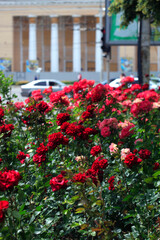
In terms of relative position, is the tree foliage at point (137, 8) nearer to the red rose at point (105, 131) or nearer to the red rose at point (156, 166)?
the red rose at point (105, 131)

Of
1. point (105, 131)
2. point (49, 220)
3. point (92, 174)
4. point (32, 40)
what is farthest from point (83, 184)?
point (32, 40)

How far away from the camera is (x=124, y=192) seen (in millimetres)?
2867

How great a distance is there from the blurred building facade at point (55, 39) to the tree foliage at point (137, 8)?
142ft

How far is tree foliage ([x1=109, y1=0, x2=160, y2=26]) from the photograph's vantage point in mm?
6454

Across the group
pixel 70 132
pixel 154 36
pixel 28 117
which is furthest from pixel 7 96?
pixel 154 36

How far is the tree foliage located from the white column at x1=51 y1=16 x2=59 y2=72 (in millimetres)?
46326

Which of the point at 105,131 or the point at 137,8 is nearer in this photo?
the point at 105,131

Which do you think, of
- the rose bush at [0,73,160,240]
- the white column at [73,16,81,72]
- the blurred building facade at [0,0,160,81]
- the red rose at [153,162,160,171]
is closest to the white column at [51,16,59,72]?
the blurred building facade at [0,0,160,81]

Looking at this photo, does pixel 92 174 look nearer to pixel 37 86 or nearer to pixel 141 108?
pixel 141 108

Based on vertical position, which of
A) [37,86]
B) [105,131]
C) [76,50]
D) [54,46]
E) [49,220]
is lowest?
[37,86]

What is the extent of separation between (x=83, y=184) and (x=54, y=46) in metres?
53.9

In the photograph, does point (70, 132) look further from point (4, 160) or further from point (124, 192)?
point (4, 160)

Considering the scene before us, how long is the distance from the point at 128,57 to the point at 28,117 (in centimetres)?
4965

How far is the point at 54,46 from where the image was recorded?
55.2 meters
